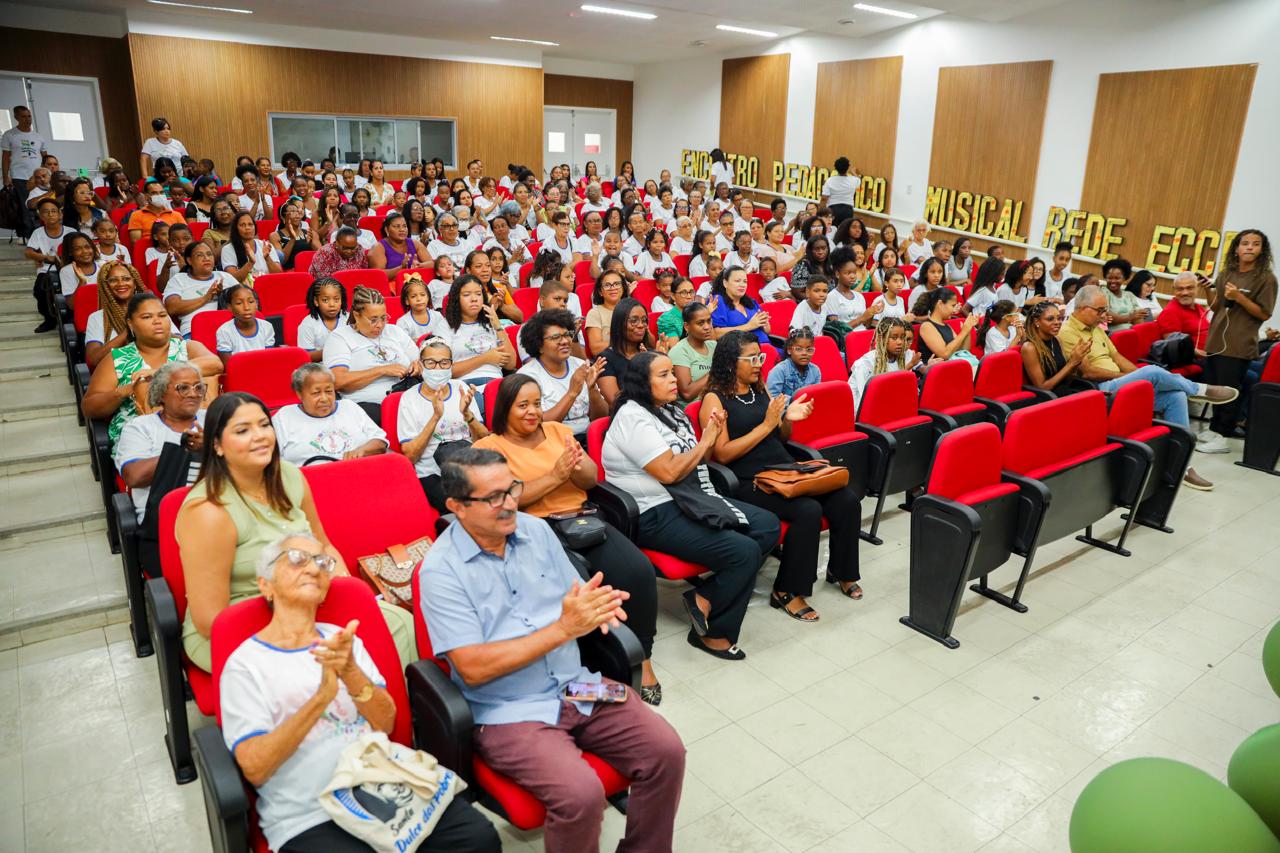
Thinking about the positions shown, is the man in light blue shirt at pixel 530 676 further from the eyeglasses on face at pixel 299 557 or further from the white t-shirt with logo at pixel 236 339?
the white t-shirt with logo at pixel 236 339

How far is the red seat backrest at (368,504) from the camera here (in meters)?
2.88

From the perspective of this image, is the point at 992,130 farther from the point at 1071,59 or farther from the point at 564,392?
the point at 564,392

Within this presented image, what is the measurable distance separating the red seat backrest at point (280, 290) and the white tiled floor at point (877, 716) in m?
2.48

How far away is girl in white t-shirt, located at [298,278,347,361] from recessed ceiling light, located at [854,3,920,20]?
7.84m

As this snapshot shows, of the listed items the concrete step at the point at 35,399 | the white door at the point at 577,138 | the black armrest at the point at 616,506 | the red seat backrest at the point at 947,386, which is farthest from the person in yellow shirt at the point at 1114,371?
the white door at the point at 577,138

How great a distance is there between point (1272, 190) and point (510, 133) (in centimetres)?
1205

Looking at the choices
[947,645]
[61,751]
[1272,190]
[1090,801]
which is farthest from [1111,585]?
[1272,190]

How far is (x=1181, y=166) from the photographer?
27.4 feet

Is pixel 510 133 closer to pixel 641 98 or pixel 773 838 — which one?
pixel 641 98

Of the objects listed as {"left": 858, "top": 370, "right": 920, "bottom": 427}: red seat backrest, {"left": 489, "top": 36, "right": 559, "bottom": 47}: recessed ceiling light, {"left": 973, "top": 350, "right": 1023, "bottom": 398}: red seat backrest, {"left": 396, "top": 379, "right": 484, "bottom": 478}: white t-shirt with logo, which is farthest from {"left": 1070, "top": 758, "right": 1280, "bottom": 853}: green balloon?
{"left": 489, "top": 36, "right": 559, "bottom": 47}: recessed ceiling light

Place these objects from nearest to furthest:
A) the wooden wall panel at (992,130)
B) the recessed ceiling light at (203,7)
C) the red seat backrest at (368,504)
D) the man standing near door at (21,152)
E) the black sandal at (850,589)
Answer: the red seat backrest at (368,504), the black sandal at (850,589), the man standing near door at (21,152), the wooden wall panel at (992,130), the recessed ceiling light at (203,7)

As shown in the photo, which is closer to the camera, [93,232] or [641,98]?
[93,232]

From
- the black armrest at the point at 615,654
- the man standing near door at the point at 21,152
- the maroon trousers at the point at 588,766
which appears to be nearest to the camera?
the maroon trousers at the point at 588,766

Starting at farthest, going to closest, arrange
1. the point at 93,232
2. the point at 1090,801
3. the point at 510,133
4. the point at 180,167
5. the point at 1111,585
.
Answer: the point at 510,133
the point at 180,167
the point at 93,232
the point at 1111,585
the point at 1090,801
